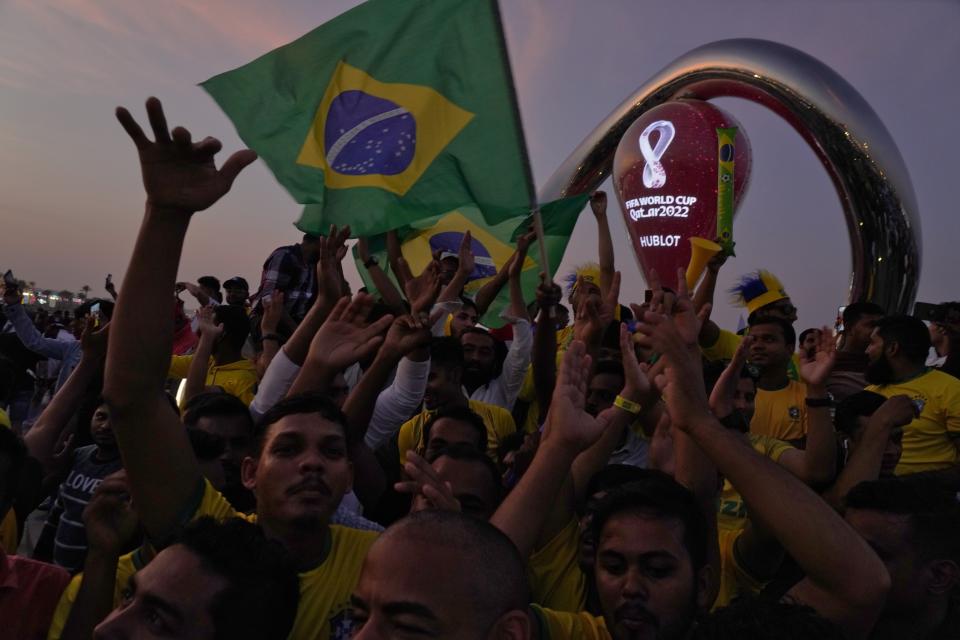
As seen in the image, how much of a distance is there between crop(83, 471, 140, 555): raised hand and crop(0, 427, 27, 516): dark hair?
17.4 inches

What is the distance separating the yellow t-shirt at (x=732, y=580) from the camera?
107 inches

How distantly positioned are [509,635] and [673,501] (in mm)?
831

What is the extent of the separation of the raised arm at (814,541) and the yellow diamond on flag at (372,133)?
97.6 inches

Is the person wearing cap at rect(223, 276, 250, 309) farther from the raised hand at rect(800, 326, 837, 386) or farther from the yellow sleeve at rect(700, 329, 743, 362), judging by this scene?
the raised hand at rect(800, 326, 837, 386)

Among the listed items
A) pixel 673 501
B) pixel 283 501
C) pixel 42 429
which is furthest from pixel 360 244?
pixel 673 501

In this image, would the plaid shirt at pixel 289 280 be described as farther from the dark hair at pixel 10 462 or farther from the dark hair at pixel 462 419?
the dark hair at pixel 10 462

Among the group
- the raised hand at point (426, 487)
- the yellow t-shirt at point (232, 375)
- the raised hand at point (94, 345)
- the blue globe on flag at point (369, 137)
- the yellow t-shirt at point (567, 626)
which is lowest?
the yellow t-shirt at point (567, 626)

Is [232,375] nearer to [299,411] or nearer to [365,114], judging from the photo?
[365,114]

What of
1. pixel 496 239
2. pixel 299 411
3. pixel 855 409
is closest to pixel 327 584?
pixel 299 411

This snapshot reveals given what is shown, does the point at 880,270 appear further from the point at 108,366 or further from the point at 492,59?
the point at 108,366

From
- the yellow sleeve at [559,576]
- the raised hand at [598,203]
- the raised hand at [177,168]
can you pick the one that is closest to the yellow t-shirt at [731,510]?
the yellow sleeve at [559,576]

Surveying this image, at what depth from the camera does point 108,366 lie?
6.75ft

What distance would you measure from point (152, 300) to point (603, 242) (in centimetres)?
390

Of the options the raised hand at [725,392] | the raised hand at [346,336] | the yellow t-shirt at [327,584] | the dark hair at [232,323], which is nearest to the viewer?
the yellow t-shirt at [327,584]
